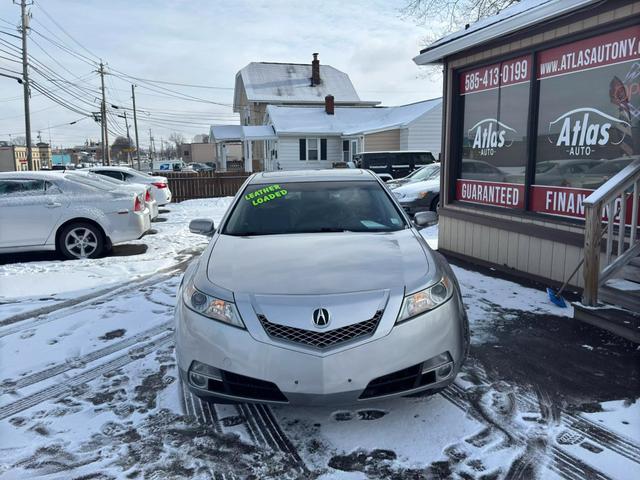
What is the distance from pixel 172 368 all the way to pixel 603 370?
3384 mm

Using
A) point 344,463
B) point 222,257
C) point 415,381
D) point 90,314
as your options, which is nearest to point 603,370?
point 415,381

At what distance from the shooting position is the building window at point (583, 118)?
5277 mm

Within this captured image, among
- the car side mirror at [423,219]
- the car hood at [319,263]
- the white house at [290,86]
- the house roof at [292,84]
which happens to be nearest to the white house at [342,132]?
the white house at [290,86]

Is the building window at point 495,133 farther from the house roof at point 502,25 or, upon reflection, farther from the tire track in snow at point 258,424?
the tire track in snow at point 258,424

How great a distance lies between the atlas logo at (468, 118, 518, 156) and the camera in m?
7.01

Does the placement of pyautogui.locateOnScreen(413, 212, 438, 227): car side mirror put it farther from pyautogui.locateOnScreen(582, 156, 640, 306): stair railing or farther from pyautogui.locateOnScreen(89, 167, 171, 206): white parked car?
pyautogui.locateOnScreen(89, 167, 171, 206): white parked car

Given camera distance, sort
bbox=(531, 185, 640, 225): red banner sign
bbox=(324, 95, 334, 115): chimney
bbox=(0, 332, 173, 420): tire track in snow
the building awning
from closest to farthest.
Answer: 1. bbox=(0, 332, 173, 420): tire track in snow
2. bbox=(531, 185, 640, 225): red banner sign
3. the building awning
4. bbox=(324, 95, 334, 115): chimney

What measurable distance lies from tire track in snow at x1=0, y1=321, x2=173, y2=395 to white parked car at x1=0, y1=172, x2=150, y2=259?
168 inches

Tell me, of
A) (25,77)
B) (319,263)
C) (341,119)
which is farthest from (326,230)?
→ (341,119)

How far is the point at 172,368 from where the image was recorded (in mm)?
4051

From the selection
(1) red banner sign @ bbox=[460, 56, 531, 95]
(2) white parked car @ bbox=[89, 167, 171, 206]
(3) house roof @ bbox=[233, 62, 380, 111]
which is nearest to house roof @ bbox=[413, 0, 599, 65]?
(1) red banner sign @ bbox=[460, 56, 531, 95]

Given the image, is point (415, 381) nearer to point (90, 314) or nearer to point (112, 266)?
point (90, 314)

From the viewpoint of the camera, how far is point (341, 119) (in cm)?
3306

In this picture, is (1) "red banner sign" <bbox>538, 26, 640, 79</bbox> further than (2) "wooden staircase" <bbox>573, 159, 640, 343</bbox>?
Yes
